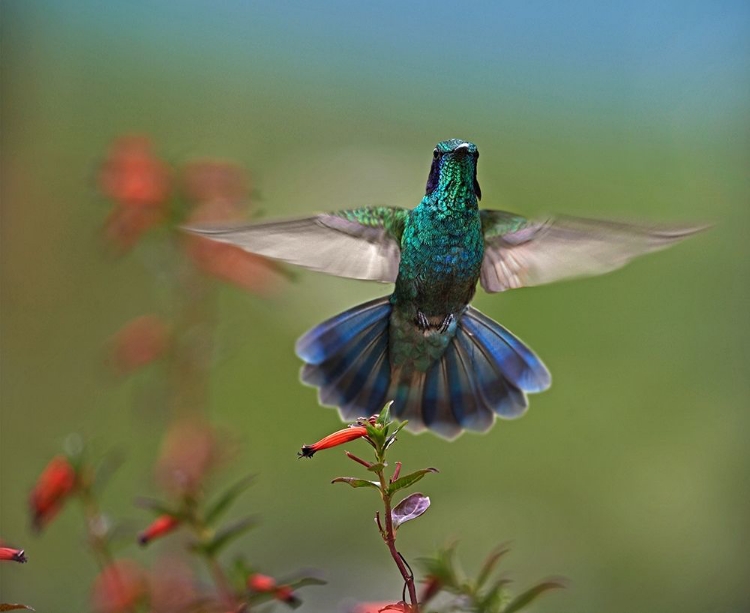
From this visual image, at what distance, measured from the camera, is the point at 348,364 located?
188cm

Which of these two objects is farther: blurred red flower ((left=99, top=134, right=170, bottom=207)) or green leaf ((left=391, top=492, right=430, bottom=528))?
blurred red flower ((left=99, top=134, right=170, bottom=207))

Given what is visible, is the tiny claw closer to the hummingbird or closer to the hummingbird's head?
the hummingbird

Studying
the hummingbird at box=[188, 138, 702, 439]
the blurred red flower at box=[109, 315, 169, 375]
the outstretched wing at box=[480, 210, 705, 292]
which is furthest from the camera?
the blurred red flower at box=[109, 315, 169, 375]

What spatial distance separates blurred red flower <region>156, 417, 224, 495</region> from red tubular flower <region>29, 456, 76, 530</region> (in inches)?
10.7

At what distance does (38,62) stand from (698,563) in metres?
5.19

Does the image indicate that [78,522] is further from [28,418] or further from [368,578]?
[368,578]

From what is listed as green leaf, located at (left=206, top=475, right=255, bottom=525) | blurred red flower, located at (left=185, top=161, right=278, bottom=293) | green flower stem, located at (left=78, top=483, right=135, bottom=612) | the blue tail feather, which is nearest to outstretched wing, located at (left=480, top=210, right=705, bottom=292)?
the blue tail feather

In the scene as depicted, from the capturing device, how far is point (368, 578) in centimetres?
341

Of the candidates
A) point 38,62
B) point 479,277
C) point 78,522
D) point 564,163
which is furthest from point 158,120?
point 479,277

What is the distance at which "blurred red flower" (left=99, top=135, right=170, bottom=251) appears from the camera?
2195 mm

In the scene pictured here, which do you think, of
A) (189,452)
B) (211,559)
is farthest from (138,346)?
(211,559)

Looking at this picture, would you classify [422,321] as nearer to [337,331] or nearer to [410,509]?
[337,331]

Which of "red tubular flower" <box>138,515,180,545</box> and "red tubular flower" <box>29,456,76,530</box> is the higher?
"red tubular flower" <box>29,456,76,530</box>

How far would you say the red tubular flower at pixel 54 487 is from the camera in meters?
1.54
